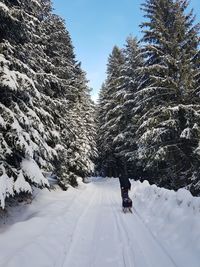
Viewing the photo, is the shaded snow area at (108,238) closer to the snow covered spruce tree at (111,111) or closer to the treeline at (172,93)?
the treeline at (172,93)

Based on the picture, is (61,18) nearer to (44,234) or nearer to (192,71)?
(192,71)

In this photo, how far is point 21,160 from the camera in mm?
10164

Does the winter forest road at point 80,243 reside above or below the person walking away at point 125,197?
below

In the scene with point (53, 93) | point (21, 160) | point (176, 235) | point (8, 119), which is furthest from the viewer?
point (53, 93)

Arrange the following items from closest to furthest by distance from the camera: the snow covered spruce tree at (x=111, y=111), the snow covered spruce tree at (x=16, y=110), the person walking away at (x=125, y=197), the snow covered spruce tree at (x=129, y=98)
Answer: the snow covered spruce tree at (x=16, y=110)
the person walking away at (x=125, y=197)
the snow covered spruce tree at (x=129, y=98)
the snow covered spruce tree at (x=111, y=111)

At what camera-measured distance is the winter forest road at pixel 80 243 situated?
6559 millimetres

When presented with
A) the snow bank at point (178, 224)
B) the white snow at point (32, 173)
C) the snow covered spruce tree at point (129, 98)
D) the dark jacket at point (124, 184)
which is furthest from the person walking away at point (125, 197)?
the snow covered spruce tree at point (129, 98)

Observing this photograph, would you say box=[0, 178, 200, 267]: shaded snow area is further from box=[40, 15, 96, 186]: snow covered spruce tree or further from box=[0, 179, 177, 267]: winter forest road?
box=[40, 15, 96, 186]: snow covered spruce tree

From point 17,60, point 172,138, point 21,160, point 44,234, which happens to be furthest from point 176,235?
point 172,138

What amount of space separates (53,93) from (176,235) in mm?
13104

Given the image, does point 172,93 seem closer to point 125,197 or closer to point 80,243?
point 125,197

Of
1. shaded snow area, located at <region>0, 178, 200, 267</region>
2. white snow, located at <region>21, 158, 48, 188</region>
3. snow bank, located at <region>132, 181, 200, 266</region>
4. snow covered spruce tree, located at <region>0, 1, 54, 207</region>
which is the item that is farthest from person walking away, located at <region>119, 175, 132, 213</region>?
white snow, located at <region>21, 158, 48, 188</region>

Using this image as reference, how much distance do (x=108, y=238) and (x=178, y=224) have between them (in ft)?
6.66

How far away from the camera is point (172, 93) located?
1759cm
